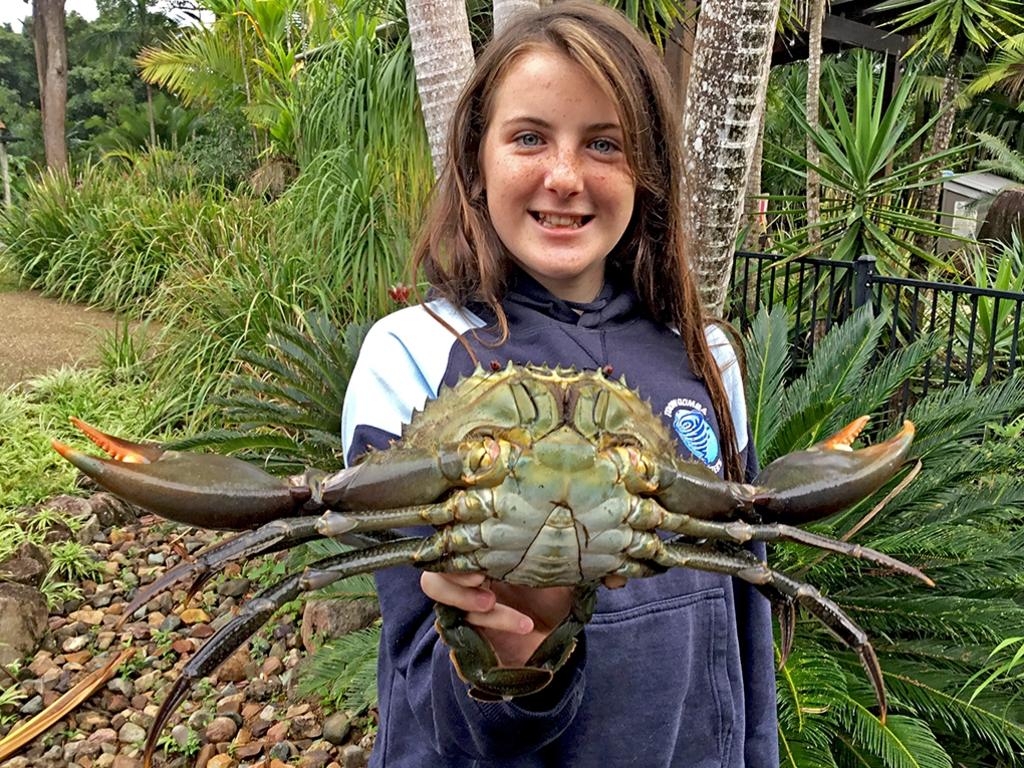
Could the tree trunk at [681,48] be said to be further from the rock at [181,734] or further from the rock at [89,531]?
the rock at [181,734]

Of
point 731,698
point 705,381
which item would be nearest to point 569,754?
point 731,698

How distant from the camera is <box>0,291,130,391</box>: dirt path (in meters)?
8.45

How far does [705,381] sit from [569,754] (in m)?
1.01

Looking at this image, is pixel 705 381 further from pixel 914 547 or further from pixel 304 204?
pixel 304 204

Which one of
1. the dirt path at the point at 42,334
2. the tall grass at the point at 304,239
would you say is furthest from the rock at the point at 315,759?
the dirt path at the point at 42,334

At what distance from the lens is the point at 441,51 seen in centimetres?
459

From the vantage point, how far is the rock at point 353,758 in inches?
160

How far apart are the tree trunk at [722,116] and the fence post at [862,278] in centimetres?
202

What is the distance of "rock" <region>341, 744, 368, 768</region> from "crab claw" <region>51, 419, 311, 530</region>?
2967mm

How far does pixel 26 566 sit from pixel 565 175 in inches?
185

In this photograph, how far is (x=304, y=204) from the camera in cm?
760

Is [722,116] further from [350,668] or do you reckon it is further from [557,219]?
[350,668]

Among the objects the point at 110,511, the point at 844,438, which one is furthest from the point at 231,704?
the point at 844,438

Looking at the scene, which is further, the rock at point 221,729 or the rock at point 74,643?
the rock at point 74,643
